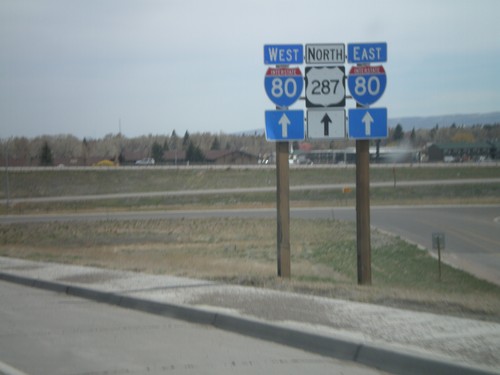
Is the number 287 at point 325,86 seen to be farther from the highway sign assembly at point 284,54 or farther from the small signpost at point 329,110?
the highway sign assembly at point 284,54

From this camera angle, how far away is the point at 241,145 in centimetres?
16288

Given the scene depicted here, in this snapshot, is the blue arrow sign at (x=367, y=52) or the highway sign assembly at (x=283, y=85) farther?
the blue arrow sign at (x=367, y=52)

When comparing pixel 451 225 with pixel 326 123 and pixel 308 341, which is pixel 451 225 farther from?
pixel 308 341

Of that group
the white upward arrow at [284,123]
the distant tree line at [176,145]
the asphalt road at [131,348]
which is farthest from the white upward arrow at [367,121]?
the distant tree line at [176,145]

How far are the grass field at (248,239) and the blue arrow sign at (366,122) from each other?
10.7 feet

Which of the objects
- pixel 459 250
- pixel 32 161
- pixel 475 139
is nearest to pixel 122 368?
pixel 459 250

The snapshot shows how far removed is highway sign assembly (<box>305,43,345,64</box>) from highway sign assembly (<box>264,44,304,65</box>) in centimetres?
36

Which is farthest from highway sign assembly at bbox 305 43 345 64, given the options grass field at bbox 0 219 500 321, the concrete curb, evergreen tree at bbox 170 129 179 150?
evergreen tree at bbox 170 129 179 150

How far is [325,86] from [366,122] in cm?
118

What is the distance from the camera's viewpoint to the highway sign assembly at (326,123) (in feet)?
51.6

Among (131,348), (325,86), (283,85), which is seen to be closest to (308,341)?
(131,348)

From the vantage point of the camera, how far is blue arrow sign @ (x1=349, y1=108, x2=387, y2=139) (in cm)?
1580

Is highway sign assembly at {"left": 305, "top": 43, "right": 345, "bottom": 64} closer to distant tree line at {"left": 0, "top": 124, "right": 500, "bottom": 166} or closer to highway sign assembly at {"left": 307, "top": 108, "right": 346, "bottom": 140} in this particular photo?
highway sign assembly at {"left": 307, "top": 108, "right": 346, "bottom": 140}

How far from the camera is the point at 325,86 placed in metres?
15.8
